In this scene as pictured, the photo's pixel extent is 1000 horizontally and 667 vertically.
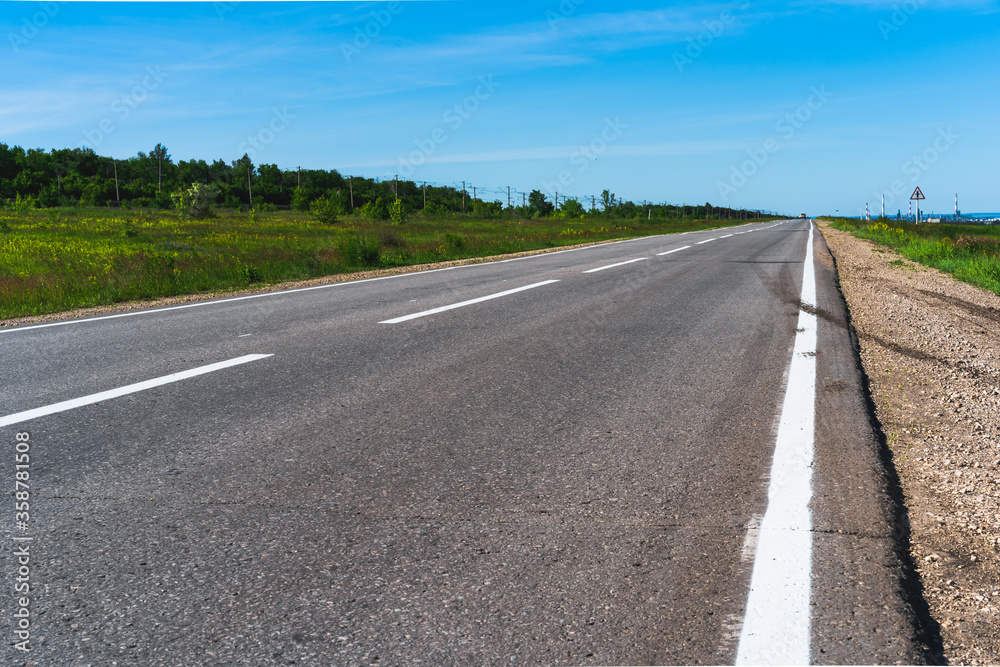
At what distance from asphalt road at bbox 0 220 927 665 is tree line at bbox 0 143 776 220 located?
253ft

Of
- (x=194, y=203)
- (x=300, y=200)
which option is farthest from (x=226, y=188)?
(x=194, y=203)

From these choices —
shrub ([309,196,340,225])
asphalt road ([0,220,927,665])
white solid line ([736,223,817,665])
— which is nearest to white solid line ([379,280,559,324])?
asphalt road ([0,220,927,665])

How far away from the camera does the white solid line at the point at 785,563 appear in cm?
187

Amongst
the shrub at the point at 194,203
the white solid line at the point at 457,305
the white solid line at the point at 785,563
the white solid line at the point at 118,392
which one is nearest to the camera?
the white solid line at the point at 785,563

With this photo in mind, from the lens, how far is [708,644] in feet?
6.17

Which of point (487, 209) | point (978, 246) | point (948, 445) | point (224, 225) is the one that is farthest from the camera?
point (487, 209)

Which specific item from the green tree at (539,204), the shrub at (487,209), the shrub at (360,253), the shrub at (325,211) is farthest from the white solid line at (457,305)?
the green tree at (539,204)

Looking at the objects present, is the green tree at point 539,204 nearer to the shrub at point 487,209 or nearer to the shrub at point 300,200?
the shrub at point 487,209

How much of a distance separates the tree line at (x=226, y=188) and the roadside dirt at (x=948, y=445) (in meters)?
75.1

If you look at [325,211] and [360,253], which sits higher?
[325,211]

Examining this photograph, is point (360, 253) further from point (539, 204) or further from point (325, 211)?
point (539, 204)

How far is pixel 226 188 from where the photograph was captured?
94062 mm

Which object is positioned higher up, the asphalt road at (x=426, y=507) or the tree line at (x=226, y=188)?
the tree line at (x=226, y=188)

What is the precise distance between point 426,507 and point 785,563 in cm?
133
